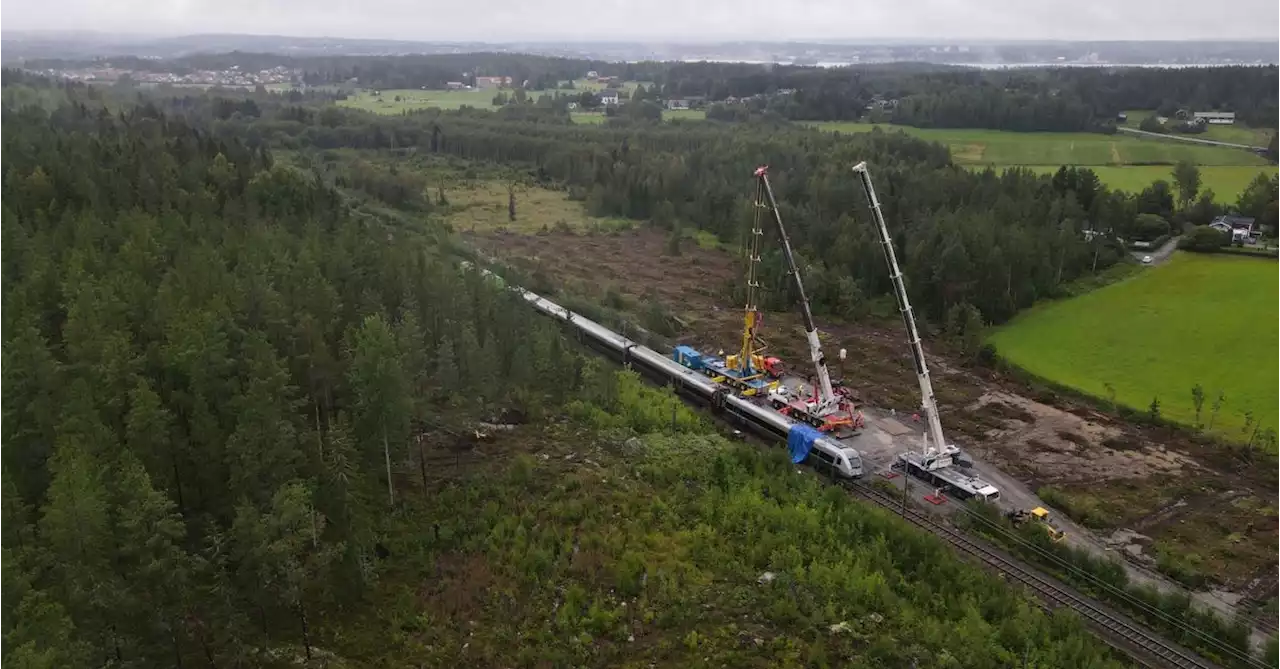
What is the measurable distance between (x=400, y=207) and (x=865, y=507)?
248ft

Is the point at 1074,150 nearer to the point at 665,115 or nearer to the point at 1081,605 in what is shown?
the point at 665,115

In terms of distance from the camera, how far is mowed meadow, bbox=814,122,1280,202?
104m

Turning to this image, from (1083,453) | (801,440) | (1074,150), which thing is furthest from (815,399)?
(1074,150)

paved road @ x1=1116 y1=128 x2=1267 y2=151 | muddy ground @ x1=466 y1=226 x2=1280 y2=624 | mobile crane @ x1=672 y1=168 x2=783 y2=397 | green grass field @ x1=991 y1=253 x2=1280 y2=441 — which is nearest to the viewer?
muddy ground @ x1=466 y1=226 x2=1280 y2=624

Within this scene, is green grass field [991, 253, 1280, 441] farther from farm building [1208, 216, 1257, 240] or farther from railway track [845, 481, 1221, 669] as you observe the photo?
railway track [845, 481, 1221, 669]

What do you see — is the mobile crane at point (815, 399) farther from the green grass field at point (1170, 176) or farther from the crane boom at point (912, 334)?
the green grass field at point (1170, 176)

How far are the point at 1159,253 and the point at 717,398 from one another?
55.9 metres

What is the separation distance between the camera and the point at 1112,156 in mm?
117562

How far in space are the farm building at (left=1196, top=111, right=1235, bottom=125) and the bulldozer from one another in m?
134

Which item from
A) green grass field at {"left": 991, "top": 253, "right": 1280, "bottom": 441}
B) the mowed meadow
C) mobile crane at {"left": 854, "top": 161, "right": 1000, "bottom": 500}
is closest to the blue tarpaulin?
mobile crane at {"left": 854, "top": 161, "right": 1000, "bottom": 500}

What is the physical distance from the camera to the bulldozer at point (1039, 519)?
33.3 m

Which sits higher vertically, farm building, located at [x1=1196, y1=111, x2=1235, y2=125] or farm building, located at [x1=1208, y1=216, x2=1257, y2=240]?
farm building, located at [x1=1196, y1=111, x2=1235, y2=125]

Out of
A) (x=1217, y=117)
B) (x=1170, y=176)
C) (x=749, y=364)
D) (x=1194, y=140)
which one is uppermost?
(x=1217, y=117)

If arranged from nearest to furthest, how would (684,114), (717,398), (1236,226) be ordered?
(717,398) < (1236,226) < (684,114)
